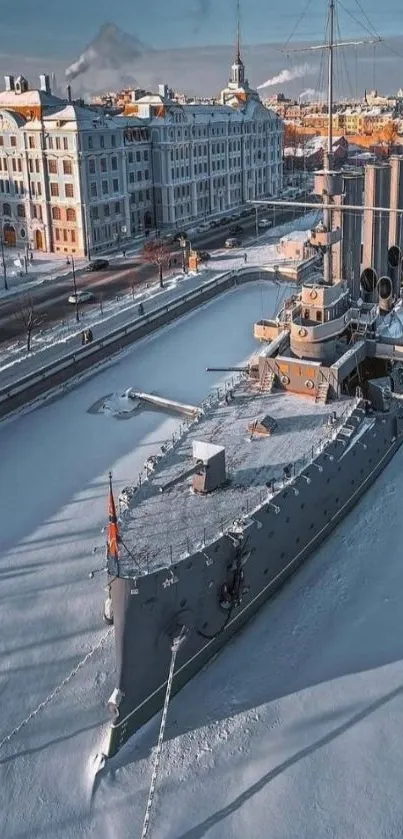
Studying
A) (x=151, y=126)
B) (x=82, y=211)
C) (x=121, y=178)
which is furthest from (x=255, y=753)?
(x=151, y=126)

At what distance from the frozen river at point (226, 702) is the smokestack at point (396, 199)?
16.7 meters

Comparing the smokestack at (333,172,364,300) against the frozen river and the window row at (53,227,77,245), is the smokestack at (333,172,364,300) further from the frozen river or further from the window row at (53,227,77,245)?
the window row at (53,227,77,245)

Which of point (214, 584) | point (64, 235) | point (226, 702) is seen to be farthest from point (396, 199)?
point (64, 235)

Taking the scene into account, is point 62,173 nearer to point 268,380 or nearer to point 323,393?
point 268,380

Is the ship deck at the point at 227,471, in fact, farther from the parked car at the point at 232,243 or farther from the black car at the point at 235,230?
the black car at the point at 235,230

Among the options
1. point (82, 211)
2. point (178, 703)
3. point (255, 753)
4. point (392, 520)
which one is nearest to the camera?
point (255, 753)

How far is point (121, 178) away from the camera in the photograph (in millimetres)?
Result: 58875

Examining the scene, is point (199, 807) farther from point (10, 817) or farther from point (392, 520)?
point (392, 520)

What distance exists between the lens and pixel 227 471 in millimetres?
18625

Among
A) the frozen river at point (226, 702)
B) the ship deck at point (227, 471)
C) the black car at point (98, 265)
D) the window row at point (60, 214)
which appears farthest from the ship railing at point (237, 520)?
the window row at point (60, 214)

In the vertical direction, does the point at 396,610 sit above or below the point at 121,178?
below

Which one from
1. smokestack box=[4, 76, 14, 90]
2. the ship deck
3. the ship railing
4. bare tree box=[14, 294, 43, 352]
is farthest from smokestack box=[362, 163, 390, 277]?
smokestack box=[4, 76, 14, 90]

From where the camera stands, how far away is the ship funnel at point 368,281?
117ft

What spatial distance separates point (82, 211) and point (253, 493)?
42791 mm
